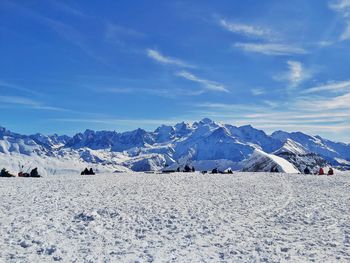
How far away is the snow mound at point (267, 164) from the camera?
9380 cm

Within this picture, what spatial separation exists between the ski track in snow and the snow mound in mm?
62262

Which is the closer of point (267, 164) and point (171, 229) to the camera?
point (171, 229)

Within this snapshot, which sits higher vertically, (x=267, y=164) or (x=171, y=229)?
(x=267, y=164)

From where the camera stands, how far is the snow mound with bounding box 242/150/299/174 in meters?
93.8

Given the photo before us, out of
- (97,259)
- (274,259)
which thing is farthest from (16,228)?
(274,259)

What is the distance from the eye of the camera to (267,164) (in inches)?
3915

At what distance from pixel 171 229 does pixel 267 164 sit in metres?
82.0

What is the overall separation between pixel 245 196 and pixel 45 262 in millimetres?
21774

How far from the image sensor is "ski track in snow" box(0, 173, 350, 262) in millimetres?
16188

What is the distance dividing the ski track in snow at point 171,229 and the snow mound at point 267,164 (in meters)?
62.3

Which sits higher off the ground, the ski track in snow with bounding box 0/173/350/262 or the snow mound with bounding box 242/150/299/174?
the snow mound with bounding box 242/150/299/174

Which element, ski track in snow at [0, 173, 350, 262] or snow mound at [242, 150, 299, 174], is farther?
snow mound at [242, 150, 299, 174]

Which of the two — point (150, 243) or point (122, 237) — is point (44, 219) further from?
point (150, 243)

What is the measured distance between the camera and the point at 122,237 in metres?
19.1
